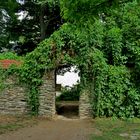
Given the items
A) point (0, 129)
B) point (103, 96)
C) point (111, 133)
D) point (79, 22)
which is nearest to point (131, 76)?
point (103, 96)

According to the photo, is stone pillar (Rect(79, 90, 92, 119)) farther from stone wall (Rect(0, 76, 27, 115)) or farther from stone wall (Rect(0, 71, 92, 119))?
stone wall (Rect(0, 76, 27, 115))

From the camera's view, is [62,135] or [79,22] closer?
[79,22]

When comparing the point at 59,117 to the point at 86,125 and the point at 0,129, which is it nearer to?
the point at 86,125

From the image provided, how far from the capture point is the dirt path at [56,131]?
47.5 feet

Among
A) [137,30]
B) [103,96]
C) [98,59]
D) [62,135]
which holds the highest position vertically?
[137,30]

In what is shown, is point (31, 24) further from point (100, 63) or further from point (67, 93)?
point (100, 63)

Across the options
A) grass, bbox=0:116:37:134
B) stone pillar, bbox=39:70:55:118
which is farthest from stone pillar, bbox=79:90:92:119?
grass, bbox=0:116:37:134

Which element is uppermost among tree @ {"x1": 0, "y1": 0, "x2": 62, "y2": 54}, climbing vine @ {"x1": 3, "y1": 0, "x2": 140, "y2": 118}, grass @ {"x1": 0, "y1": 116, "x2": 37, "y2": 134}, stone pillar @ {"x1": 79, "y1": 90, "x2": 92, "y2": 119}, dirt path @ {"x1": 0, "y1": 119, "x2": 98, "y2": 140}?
tree @ {"x1": 0, "y1": 0, "x2": 62, "y2": 54}

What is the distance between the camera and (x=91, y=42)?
20250mm

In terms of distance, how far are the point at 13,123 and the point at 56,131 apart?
2585 millimetres

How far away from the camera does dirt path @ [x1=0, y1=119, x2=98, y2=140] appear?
47.5 ft

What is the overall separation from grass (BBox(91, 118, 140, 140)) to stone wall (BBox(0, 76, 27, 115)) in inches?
145

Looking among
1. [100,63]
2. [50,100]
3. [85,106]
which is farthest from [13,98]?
[100,63]

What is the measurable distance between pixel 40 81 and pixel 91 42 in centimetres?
303
